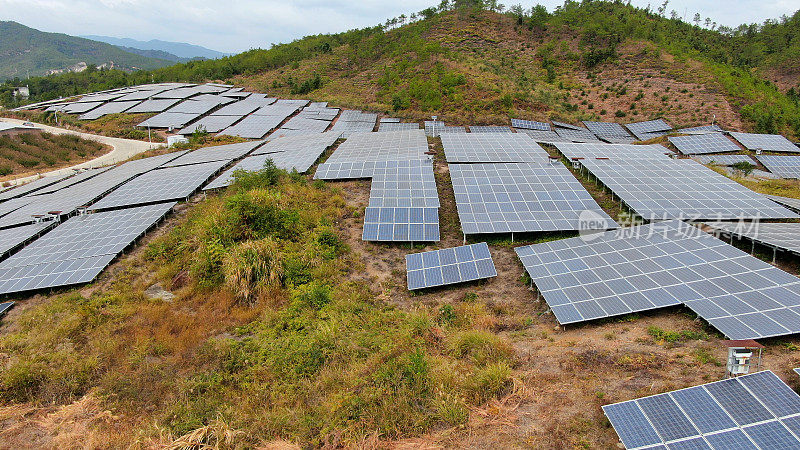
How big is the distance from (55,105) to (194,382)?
87.9m

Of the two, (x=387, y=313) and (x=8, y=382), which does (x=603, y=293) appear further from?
(x=8, y=382)

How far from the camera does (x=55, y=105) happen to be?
72375 millimetres

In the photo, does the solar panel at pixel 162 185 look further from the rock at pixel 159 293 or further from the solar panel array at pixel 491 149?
the solar panel array at pixel 491 149

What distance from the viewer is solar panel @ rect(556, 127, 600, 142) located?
1775 inches

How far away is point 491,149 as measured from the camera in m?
31.2

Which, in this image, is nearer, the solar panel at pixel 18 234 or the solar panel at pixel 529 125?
the solar panel at pixel 18 234

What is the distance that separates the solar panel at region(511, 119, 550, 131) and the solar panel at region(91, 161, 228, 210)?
1323 inches

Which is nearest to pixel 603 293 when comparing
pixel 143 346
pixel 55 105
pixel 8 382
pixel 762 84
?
pixel 143 346

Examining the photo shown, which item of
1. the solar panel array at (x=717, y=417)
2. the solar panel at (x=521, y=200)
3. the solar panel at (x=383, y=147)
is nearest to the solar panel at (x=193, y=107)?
the solar panel at (x=383, y=147)

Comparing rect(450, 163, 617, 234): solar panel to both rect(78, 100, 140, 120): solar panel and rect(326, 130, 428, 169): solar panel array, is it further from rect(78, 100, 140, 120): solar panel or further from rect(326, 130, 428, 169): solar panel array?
rect(78, 100, 140, 120): solar panel

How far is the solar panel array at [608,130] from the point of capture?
47.6m

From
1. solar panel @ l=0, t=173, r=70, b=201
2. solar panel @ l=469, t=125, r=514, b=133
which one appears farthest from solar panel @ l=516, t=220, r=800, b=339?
solar panel @ l=0, t=173, r=70, b=201

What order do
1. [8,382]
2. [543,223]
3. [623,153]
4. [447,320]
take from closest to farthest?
[8,382] → [447,320] → [543,223] → [623,153]

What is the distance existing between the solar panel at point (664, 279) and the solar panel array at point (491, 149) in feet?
41.3
